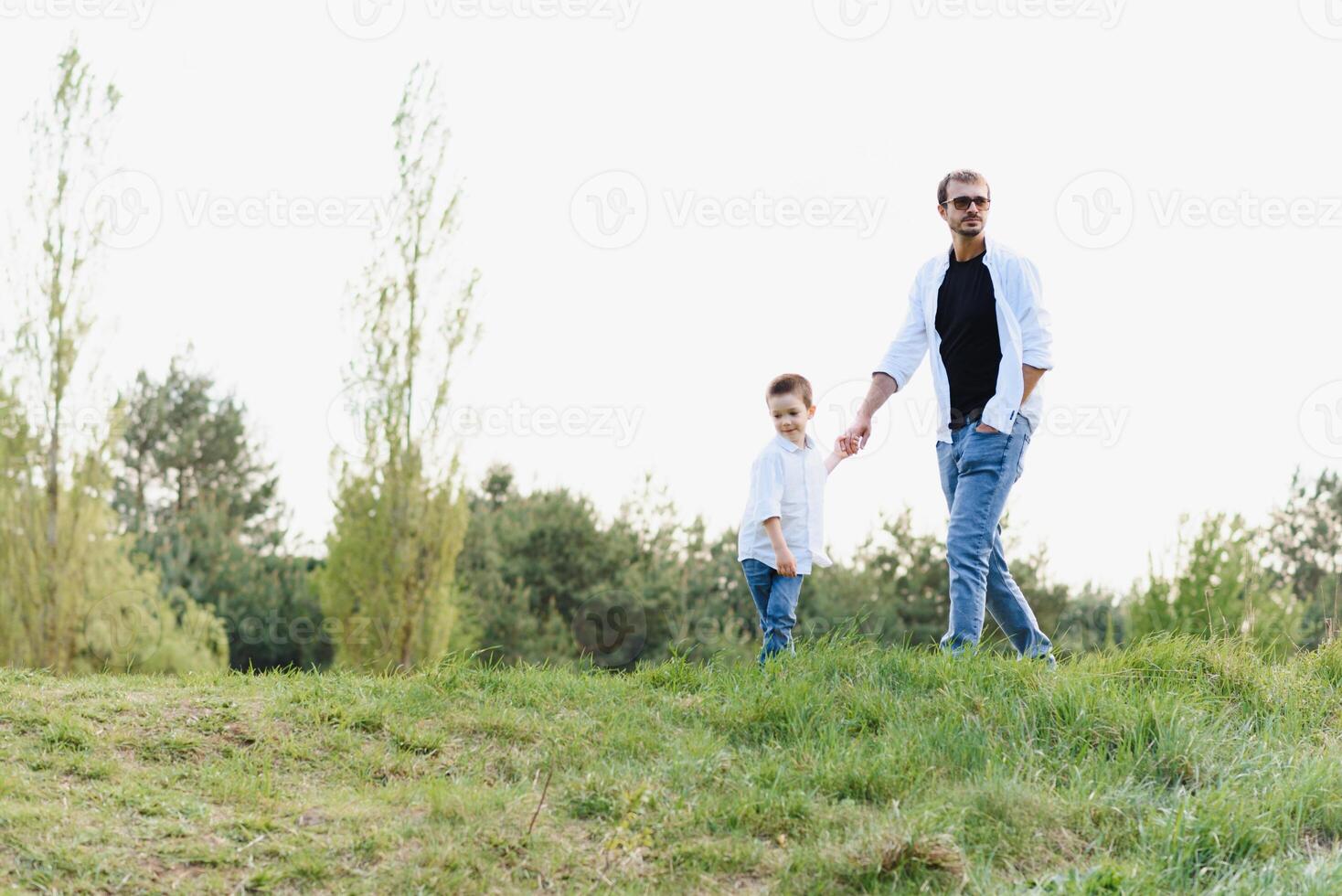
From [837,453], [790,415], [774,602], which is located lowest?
[774,602]

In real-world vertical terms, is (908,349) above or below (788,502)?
above

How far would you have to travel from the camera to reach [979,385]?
5.41 metres

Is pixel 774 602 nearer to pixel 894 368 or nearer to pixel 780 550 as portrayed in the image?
pixel 780 550

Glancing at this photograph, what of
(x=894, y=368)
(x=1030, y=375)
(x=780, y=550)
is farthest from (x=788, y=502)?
(x=1030, y=375)

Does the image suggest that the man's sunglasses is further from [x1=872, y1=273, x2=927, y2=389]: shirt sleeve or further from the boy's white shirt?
the boy's white shirt

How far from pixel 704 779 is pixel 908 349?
255 centimetres

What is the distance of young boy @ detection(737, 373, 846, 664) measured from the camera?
18.7ft

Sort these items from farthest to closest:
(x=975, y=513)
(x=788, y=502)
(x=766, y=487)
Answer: (x=788, y=502)
(x=766, y=487)
(x=975, y=513)

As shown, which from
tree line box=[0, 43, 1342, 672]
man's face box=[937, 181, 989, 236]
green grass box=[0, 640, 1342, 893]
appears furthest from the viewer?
tree line box=[0, 43, 1342, 672]

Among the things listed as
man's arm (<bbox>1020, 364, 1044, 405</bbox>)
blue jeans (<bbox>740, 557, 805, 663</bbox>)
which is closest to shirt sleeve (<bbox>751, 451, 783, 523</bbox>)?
blue jeans (<bbox>740, 557, 805, 663</bbox>)

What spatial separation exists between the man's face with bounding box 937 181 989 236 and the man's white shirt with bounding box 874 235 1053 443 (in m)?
0.13

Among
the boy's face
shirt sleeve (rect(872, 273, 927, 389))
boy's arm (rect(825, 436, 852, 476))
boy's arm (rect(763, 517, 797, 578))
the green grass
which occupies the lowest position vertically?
the green grass

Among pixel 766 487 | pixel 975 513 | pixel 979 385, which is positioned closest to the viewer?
pixel 975 513

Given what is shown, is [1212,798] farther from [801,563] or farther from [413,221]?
[413,221]
